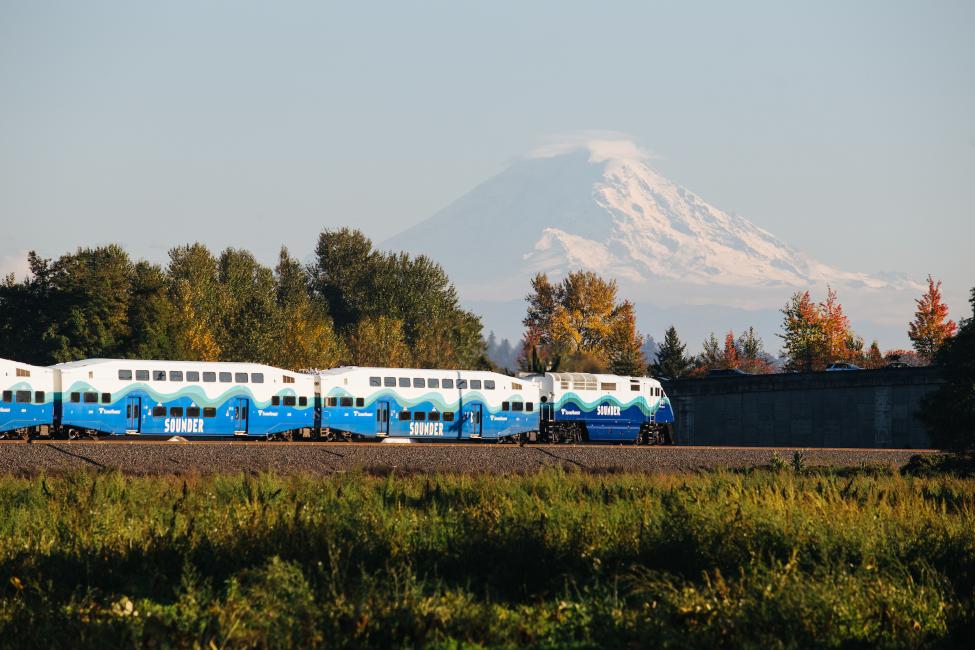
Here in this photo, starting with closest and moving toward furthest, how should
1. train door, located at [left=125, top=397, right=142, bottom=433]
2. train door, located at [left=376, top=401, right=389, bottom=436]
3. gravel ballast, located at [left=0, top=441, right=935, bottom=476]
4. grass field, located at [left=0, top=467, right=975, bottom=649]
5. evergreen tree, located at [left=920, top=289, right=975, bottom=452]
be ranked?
1. grass field, located at [left=0, top=467, right=975, bottom=649]
2. gravel ballast, located at [left=0, top=441, right=935, bottom=476]
3. train door, located at [left=125, top=397, right=142, bottom=433]
4. evergreen tree, located at [left=920, top=289, right=975, bottom=452]
5. train door, located at [left=376, top=401, right=389, bottom=436]

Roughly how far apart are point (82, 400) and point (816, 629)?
40068mm

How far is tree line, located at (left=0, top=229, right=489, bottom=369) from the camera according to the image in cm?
8825

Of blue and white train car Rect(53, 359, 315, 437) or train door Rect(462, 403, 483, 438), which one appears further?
train door Rect(462, 403, 483, 438)

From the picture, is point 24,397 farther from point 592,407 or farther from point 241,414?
point 592,407

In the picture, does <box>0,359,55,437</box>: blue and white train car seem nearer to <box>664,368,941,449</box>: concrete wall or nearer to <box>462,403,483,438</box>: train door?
<box>462,403,483,438</box>: train door

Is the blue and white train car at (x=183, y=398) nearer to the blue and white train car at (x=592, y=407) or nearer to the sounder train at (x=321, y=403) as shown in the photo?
the sounder train at (x=321, y=403)

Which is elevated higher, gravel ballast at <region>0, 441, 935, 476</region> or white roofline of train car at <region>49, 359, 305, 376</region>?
white roofline of train car at <region>49, 359, 305, 376</region>

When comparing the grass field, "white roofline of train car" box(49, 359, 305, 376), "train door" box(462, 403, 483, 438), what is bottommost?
the grass field

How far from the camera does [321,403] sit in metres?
54.2

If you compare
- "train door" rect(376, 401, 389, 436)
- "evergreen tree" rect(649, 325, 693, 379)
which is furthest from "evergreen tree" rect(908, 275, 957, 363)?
"train door" rect(376, 401, 389, 436)

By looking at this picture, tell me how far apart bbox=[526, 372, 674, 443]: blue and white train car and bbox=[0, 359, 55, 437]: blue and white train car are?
24.2 metres

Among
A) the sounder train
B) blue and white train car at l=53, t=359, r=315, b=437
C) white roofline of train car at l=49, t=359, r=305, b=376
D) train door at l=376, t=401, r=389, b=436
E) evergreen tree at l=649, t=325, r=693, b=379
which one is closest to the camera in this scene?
the sounder train

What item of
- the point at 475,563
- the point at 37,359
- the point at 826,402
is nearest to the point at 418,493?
the point at 475,563

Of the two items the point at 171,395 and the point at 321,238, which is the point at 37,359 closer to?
the point at 171,395
